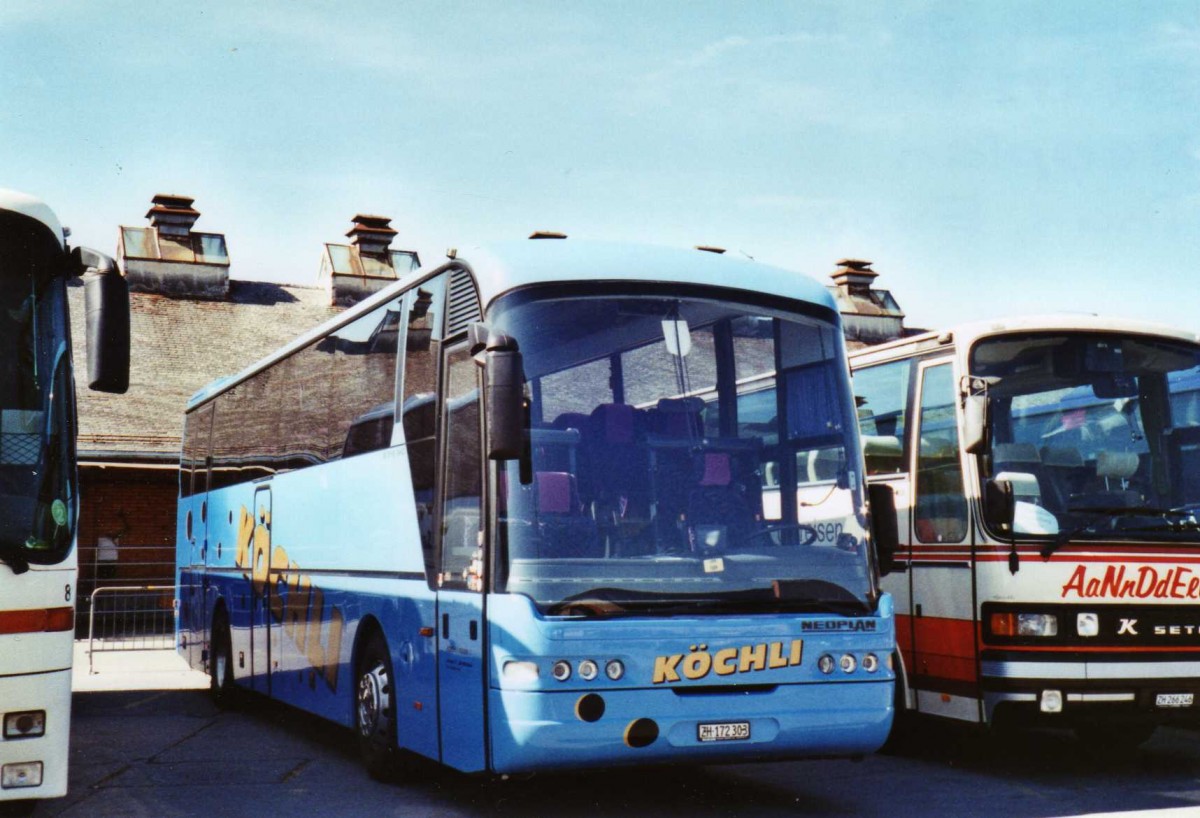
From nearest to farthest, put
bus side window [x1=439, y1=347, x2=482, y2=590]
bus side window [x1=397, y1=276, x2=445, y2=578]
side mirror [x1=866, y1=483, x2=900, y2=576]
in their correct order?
bus side window [x1=439, y1=347, x2=482, y2=590]
side mirror [x1=866, y1=483, x2=900, y2=576]
bus side window [x1=397, y1=276, x2=445, y2=578]

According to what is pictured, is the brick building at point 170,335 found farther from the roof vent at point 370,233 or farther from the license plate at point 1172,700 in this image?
the license plate at point 1172,700

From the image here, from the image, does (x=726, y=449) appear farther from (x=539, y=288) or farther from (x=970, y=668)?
(x=970, y=668)

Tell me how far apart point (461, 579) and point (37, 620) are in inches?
89.0

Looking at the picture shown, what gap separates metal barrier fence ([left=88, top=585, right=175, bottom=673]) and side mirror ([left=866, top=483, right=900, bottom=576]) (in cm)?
1483

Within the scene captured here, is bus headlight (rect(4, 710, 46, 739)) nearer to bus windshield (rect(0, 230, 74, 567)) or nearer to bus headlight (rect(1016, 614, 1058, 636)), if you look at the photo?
bus windshield (rect(0, 230, 74, 567))

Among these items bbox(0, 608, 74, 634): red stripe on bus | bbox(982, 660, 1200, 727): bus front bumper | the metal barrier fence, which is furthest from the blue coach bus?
the metal barrier fence

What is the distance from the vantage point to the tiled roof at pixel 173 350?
2545 cm

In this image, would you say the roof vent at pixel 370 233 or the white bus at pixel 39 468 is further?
the roof vent at pixel 370 233

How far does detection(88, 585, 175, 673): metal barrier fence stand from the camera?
20.9 metres

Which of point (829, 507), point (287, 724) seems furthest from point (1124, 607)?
point (287, 724)

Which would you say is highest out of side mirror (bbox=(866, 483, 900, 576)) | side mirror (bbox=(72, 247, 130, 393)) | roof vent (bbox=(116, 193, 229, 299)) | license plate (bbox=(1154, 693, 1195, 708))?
roof vent (bbox=(116, 193, 229, 299))

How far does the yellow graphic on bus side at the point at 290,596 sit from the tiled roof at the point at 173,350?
1248cm

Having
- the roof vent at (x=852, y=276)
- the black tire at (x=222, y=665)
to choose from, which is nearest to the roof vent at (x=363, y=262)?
the roof vent at (x=852, y=276)

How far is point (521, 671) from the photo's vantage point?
7.27 m
